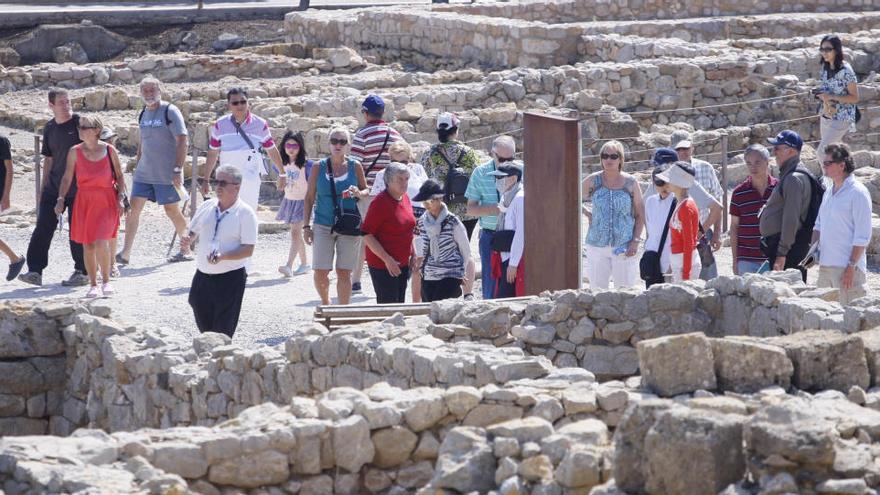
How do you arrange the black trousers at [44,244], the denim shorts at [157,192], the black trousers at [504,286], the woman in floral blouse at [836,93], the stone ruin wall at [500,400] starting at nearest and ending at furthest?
1. the stone ruin wall at [500,400]
2. the black trousers at [504,286]
3. the black trousers at [44,244]
4. the denim shorts at [157,192]
5. the woman in floral blouse at [836,93]

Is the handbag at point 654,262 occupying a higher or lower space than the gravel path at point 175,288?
higher

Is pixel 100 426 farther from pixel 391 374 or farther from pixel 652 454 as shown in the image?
pixel 652 454

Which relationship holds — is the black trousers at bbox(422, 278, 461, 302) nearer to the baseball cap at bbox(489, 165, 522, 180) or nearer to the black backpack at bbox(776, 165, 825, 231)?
the baseball cap at bbox(489, 165, 522, 180)

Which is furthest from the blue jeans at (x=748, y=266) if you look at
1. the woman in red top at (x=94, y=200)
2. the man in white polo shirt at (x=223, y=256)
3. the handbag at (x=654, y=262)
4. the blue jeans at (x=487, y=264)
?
the woman in red top at (x=94, y=200)

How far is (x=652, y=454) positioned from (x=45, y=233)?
901 cm

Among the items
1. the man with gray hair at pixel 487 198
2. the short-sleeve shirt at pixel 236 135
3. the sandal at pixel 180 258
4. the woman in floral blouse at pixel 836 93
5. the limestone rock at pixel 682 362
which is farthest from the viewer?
the woman in floral blouse at pixel 836 93

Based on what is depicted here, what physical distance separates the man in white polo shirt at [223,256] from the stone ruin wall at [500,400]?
25.2 inches

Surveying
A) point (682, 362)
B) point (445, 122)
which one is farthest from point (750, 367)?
point (445, 122)

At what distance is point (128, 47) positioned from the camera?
104 ft

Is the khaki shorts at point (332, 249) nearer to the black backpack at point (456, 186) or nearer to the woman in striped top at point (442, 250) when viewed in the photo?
the black backpack at point (456, 186)

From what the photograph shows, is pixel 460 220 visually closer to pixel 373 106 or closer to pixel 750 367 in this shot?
pixel 373 106

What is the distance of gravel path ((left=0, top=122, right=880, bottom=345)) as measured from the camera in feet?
41.5

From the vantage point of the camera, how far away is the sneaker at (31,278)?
13.9 m

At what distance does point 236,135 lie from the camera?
14.4m
